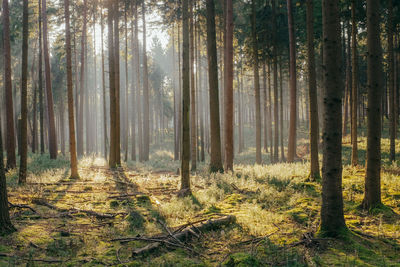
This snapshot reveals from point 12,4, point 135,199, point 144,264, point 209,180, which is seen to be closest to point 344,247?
point 144,264

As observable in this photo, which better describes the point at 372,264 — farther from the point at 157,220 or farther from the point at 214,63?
the point at 214,63

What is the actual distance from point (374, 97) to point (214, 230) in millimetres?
4507

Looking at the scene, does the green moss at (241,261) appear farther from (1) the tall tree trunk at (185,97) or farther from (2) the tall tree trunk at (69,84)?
(2) the tall tree trunk at (69,84)

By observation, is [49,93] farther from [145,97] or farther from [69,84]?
[69,84]

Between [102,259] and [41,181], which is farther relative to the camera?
[41,181]

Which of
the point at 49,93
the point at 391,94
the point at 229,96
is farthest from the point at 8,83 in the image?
the point at 391,94

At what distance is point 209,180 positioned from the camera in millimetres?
11609

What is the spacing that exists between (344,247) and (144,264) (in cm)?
333

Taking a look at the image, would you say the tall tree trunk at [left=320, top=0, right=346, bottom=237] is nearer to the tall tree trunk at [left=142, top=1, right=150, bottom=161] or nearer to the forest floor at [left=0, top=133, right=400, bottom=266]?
the forest floor at [left=0, top=133, right=400, bottom=266]

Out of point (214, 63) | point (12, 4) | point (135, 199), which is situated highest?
point (12, 4)

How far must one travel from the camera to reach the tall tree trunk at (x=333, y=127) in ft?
17.5

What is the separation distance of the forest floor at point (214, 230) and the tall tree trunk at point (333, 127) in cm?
39

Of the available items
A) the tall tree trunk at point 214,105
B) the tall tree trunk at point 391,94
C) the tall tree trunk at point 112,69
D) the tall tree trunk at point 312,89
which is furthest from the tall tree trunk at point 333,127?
the tall tree trunk at point 112,69

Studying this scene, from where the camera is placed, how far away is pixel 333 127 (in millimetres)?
5352
